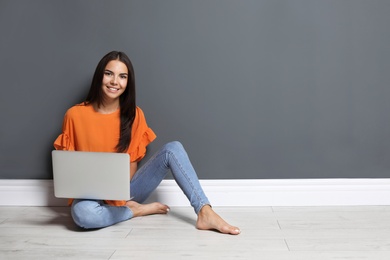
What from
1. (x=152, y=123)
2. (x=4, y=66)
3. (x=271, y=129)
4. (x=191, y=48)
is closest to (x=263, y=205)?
(x=271, y=129)

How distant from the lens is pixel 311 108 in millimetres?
2365

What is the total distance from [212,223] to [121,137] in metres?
0.55

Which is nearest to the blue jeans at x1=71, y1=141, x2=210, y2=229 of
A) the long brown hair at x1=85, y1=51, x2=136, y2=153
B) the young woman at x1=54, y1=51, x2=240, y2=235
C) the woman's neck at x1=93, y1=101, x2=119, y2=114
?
the young woman at x1=54, y1=51, x2=240, y2=235

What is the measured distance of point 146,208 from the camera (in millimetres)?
2213

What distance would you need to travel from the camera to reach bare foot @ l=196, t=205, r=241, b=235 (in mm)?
1921

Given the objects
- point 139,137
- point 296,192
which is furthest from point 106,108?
point 296,192

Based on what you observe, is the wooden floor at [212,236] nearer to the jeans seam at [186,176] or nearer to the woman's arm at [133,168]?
the jeans seam at [186,176]

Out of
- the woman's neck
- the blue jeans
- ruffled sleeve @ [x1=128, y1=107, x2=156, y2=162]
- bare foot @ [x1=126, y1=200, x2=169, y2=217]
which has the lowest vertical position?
bare foot @ [x1=126, y1=200, x2=169, y2=217]

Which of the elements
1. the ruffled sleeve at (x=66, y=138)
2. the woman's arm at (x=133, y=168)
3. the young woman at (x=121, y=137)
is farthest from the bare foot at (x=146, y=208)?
the ruffled sleeve at (x=66, y=138)

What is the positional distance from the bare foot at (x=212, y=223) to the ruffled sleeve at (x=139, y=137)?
43 cm

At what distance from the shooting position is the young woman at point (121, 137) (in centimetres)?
208

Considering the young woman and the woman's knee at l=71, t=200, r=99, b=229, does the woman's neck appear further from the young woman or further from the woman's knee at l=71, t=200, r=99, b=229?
the woman's knee at l=71, t=200, r=99, b=229

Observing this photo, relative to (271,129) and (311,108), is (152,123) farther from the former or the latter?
(311,108)

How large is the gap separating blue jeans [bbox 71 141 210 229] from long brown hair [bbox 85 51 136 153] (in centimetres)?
16
